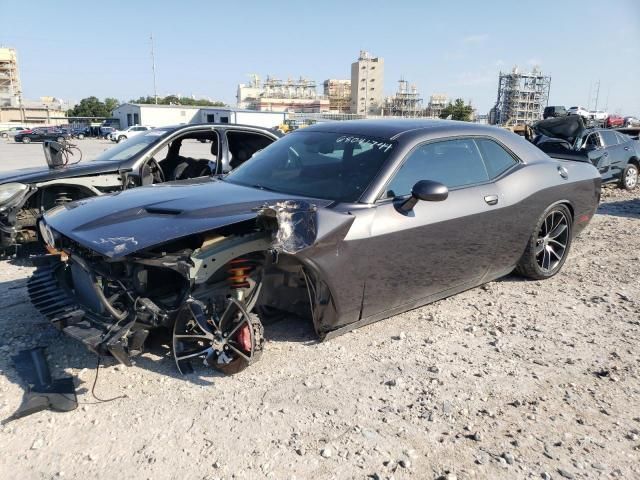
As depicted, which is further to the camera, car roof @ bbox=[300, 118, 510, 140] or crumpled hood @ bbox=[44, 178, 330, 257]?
car roof @ bbox=[300, 118, 510, 140]

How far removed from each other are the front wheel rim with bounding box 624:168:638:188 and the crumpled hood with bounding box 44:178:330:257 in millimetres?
11249

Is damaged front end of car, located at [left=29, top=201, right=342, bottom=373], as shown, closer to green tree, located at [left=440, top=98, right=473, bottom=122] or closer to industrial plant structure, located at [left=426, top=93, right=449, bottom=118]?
green tree, located at [left=440, top=98, right=473, bottom=122]

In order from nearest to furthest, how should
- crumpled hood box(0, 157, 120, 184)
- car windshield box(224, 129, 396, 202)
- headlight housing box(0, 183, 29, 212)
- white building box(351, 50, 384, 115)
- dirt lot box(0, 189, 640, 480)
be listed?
dirt lot box(0, 189, 640, 480) → car windshield box(224, 129, 396, 202) → headlight housing box(0, 183, 29, 212) → crumpled hood box(0, 157, 120, 184) → white building box(351, 50, 384, 115)

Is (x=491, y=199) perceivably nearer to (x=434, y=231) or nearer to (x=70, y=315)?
(x=434, y=231)

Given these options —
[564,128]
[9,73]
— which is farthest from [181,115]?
[9,73]

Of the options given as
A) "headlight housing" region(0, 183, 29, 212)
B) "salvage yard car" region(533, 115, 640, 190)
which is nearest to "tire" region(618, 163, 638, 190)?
"salvage yard car" region(533, 115, 640, 190)

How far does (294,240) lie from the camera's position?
10.3 feet

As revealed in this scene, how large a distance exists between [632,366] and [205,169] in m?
5.41

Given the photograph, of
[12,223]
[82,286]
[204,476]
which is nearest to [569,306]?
[204,476]

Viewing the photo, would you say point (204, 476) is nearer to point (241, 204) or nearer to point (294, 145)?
point (241, 204)

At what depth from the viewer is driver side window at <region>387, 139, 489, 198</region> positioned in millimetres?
3785

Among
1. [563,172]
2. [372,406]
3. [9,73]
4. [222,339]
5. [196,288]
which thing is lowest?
[372,406]

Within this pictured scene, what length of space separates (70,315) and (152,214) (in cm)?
79

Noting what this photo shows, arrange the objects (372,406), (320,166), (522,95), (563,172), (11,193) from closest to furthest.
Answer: (372,406)
(320,166)
(563,172)
(11,193)
(522,95)
